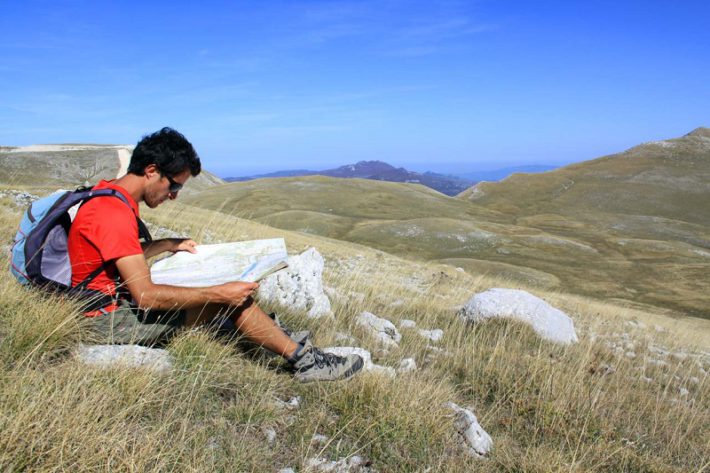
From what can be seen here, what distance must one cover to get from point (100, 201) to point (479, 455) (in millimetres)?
3042

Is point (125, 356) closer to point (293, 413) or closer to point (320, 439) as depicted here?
point (293, 413)

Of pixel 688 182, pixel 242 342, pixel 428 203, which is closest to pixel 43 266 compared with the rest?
pixel 242 342

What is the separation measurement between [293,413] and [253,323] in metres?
0.80

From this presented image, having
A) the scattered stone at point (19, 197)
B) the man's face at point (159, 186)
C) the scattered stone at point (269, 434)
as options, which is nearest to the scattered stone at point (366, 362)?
the scattered stone at point (269, 434)

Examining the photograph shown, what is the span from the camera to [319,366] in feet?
12.4

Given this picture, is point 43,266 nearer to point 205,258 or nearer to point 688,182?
point 205,258

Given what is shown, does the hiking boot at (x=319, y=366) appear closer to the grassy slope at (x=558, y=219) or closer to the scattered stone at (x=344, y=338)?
the scattered stone at (x=344, y=338)

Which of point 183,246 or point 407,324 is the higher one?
point 183,246

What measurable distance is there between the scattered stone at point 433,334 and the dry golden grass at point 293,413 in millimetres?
798

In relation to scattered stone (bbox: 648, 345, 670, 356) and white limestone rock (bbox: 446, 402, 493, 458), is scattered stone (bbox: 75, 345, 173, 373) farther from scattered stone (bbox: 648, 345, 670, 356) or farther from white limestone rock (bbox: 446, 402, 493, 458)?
scattered stone (bbox: 648, 345, 670, 356)

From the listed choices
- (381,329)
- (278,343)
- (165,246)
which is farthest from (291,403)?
(381,329)

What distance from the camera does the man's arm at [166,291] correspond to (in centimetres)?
320

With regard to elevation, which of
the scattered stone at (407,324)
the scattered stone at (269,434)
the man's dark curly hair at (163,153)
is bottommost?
the scattered stone at (407,324)

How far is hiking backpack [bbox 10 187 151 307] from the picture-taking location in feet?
10.6
